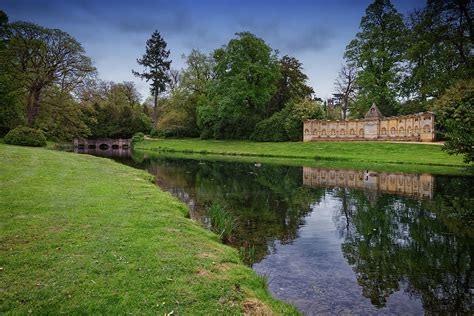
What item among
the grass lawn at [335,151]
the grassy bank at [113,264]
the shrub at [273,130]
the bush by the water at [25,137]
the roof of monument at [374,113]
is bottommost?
the grassy bank at [113,264]

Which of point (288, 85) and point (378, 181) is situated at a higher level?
point (288, 85)

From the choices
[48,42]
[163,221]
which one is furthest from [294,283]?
[48,42]

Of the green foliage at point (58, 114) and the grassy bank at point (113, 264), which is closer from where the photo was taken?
the grassy bank at point (113, 264)

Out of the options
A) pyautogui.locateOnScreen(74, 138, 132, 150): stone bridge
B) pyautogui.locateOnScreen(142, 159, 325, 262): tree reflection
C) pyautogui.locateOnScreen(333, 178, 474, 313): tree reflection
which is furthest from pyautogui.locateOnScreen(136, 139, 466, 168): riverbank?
pyautogui.locateOnScreen(333, 178, 474, 313): tree reflection

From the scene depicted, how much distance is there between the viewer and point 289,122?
184ft

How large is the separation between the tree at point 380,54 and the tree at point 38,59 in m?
42.2

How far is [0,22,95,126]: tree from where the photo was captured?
36875 millimetres

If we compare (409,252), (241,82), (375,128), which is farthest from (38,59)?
(375,128)

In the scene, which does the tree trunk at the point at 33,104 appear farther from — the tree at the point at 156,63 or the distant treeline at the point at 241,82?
the tree at the point at 156,63

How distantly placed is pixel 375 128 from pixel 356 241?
44.0 m

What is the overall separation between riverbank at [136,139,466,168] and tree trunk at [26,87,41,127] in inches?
898

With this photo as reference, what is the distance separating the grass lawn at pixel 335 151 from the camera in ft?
117

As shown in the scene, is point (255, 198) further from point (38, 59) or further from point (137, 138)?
point (137, 138)

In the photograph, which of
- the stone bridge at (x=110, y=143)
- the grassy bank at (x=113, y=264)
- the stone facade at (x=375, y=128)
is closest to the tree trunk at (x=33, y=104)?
the grassy bank at (x=113, y=264)
